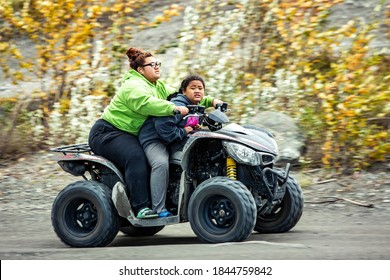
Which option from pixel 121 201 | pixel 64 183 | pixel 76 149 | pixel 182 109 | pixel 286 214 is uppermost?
pixel 182 109

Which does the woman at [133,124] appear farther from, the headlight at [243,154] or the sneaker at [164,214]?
the headlight at [243,154]

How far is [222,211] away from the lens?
25.5 ft

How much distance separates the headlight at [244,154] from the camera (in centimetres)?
776

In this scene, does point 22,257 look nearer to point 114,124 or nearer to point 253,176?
point 114,124

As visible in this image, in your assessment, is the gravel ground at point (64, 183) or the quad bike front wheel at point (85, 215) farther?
the gravel ground at point (64, 183)

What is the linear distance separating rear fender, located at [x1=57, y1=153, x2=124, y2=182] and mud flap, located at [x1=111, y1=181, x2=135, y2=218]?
0.49 feet

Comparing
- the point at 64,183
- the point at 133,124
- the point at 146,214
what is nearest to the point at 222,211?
the point at 146,214

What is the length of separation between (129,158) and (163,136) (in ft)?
1.32

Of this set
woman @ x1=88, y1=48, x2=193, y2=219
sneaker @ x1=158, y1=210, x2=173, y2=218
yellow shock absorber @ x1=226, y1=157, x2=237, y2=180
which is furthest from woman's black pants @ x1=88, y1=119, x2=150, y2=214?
yellow shock absorber @ x1=226, y1=157, x2=237, y2=180

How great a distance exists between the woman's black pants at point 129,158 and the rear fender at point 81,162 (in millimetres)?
69

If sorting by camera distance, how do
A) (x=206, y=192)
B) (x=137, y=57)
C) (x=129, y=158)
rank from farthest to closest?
1. (x=137, y=57)
2. (x=129, y=158)
3. (x=206, y=192)

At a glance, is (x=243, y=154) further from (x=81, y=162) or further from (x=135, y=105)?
(x=81, y=162)

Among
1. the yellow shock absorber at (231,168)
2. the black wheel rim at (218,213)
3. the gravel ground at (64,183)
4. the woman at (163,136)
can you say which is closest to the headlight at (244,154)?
the yellow shock absorber at (231,168)

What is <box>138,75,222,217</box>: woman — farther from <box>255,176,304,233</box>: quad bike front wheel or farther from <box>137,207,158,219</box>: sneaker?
<box>255,176,304,233</box>: quad bike front wheel
